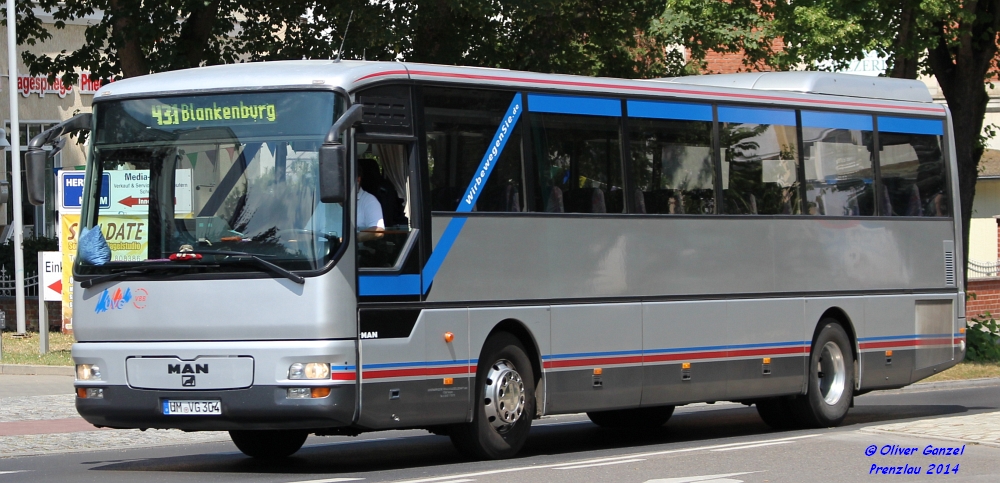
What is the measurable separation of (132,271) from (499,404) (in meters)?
3.14

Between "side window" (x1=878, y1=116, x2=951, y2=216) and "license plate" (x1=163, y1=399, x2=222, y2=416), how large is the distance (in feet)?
29.3

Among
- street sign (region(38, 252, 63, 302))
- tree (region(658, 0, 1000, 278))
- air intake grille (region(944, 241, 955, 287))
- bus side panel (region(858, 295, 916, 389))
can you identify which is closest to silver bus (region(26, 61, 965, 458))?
bus side panel (region(858, 295, 916, 389))

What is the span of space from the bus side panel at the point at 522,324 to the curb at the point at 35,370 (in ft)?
35.4

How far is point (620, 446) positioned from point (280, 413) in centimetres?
434

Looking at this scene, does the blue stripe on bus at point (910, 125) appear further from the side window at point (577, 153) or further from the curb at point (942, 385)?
the curb at point (942, 385)

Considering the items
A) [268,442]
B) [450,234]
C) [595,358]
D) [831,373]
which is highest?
[450,234]

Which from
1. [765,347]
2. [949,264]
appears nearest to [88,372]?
[765,347]

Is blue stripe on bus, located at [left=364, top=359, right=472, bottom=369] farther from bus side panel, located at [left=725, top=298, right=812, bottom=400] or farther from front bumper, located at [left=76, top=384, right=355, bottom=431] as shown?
bus side panel, located at [left=725, top=298, right=812, bottom=400]

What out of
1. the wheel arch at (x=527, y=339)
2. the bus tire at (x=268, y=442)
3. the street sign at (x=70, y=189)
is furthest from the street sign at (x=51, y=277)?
the wheel arch at (x=527, y=339)

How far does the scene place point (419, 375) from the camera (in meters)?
11.8

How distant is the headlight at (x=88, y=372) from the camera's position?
11.7 metres

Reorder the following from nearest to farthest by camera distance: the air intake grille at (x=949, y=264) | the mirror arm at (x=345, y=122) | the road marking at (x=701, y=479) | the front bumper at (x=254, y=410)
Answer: the road marking at (x=701, y=479) → the mirror arm at (x=345, y=122) → the front bumper at (x=254, y=410) → the air intake grille at (x=949, y=264)

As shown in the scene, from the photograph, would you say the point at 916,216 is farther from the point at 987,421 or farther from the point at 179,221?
the point at 179,221

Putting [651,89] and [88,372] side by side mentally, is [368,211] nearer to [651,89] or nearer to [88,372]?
[88,372]
